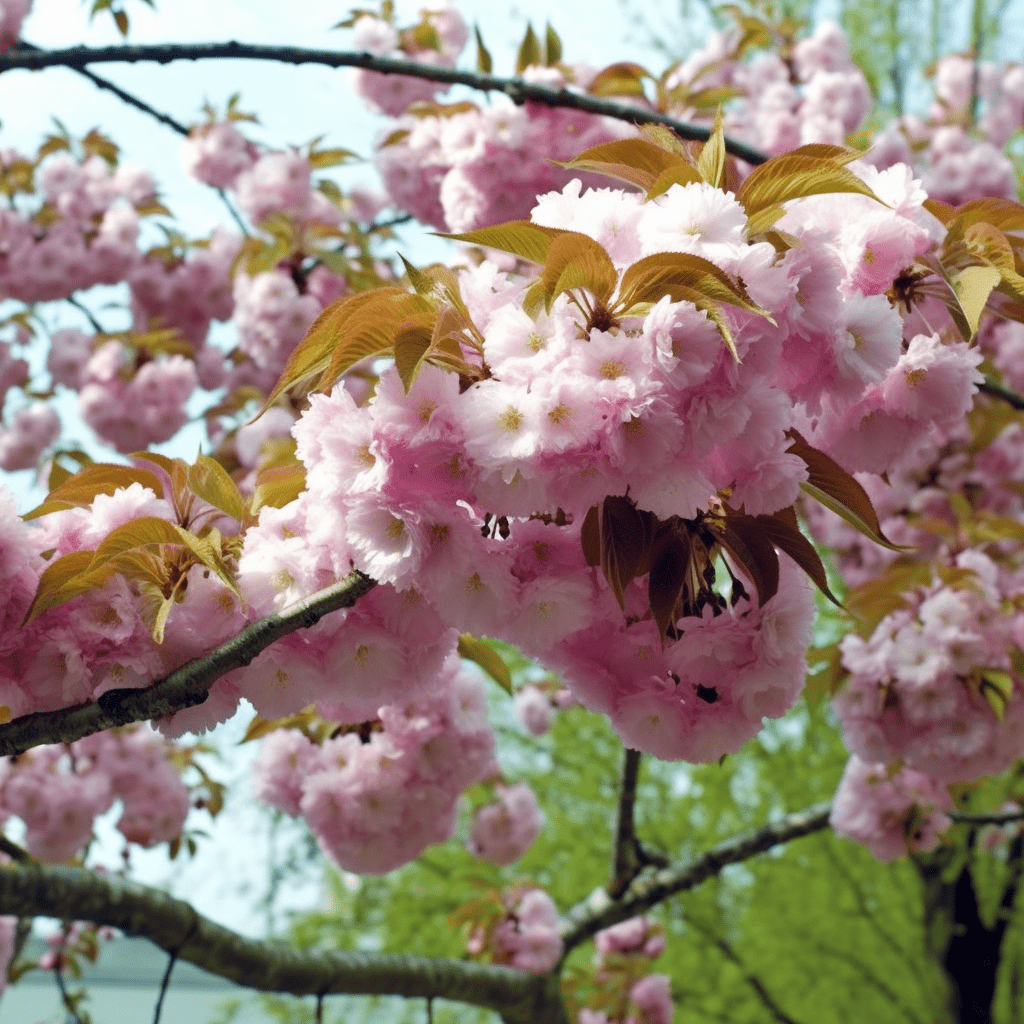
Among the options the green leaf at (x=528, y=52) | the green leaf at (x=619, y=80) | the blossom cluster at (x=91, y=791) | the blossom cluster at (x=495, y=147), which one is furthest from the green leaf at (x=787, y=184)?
the blossom cluster at (x=91, y=791)

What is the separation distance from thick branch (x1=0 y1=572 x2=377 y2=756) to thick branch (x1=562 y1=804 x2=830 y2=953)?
2040 mm

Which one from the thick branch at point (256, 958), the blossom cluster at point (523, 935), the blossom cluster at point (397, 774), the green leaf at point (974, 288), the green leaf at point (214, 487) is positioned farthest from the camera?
the blossom cluster at point (523, 935)

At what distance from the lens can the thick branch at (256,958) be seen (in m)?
1.47

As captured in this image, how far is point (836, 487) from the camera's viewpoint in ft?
3.15

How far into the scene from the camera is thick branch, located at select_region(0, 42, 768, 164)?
2.02m

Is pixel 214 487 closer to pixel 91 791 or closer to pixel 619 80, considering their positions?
pixel 619 80

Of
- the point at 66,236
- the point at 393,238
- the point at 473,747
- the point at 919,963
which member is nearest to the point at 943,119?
the point at 393,238

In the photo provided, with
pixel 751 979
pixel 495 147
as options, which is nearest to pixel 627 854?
pixel 751 979

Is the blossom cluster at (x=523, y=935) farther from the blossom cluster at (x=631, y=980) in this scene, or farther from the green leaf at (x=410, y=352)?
the green leaf at (x=410, y=352)

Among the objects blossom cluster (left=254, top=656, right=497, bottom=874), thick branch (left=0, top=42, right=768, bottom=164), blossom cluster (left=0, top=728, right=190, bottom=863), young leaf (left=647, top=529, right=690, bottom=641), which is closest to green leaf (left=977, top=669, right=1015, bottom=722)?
blossom cluster (left=254, top=656, right=497, bottom=874)

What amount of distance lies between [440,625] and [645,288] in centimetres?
38

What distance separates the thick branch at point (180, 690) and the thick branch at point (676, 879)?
2.04m

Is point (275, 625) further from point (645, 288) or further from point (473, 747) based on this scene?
point (473, 747)

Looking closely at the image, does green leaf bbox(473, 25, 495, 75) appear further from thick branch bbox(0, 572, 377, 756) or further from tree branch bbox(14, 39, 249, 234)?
thick branch bbox(0, 572, 377, 756)
